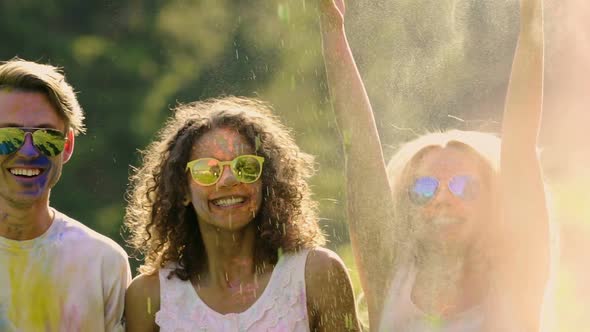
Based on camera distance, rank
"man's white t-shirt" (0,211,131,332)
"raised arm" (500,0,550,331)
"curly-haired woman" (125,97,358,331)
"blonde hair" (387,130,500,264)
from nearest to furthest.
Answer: "raised arm" (500,0,550,331)
"blonde hair" (387,130,500,264)
"curly-haired woman" (125,97,358,331)
"man's white t-shirt" (0,211,131,332)

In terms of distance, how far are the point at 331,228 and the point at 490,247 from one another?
9.74m

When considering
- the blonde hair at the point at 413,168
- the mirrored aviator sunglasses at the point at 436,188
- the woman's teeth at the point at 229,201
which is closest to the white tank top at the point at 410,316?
the blonde hair at the point at 413,168

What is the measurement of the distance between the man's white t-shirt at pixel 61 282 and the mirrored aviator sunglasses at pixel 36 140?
0.40 m

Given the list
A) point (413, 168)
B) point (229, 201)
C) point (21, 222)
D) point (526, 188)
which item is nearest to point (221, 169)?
point (229, 201)

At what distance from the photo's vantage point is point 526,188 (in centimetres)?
491

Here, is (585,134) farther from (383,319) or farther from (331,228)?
(331,228)

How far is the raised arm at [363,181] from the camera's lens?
217 inches

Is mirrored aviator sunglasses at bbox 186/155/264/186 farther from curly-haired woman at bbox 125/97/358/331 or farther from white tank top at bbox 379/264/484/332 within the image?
white tank top at bbox 379/264/484/332

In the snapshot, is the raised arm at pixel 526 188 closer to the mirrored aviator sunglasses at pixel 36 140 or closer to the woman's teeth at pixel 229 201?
the woman's teeth at pixel 229 201

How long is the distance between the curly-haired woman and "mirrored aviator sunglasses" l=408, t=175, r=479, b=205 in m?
0.78

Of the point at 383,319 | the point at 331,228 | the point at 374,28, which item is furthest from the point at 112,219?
the point at 383,319

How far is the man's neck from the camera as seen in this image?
5.88 metres

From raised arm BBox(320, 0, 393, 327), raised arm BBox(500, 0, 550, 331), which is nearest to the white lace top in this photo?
raised arm BBox(320, 0, 393, 327)

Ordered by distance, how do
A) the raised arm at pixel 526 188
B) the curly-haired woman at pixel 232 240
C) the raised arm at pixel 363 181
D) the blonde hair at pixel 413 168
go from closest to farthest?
the raised arm at pixel 526 188 → the blonde hair at pixel 413 168 → the raised arm at pixel 363 181 → the curly-haired woman at pixel 232 240
